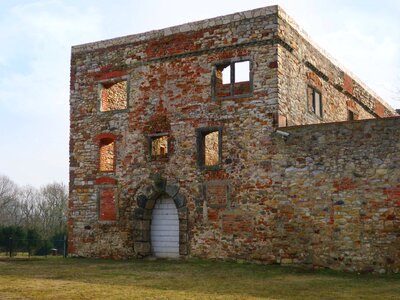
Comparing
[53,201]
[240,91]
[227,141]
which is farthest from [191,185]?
[53,201]

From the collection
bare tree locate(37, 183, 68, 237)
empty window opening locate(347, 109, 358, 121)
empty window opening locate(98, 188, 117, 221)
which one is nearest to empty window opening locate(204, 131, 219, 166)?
empty window opening locate(98, 188, 117, 221)

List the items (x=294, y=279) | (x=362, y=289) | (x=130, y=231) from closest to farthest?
1. (x=362, y=289)
2. (x=294, y=279)
3. (x=130, y=231)

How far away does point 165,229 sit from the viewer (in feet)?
57.8

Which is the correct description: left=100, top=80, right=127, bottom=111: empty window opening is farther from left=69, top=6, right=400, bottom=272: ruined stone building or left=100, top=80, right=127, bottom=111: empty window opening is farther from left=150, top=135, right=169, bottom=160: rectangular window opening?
Result: left=150, top=135, right=169, bottom=160: rectangular window opening

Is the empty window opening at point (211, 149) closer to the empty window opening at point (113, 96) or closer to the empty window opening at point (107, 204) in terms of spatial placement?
the empty window opening at point (113, 96)

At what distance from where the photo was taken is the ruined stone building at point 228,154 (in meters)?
14.3

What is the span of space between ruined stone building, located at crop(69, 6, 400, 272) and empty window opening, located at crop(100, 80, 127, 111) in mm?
56

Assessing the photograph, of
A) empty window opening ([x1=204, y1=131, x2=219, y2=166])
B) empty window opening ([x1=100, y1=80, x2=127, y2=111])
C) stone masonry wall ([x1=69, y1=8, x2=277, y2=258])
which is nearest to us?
stone masonry wall ([x1=69, y1=8, x2=277, y2=258])

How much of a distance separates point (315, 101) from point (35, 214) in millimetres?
44112

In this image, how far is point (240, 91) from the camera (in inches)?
656

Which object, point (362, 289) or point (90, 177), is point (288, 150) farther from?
point (90, 177)

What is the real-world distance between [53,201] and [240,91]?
136 feet

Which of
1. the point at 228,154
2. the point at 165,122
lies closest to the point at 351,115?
the point at 228,154

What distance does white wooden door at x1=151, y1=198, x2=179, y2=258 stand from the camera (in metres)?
17.3
